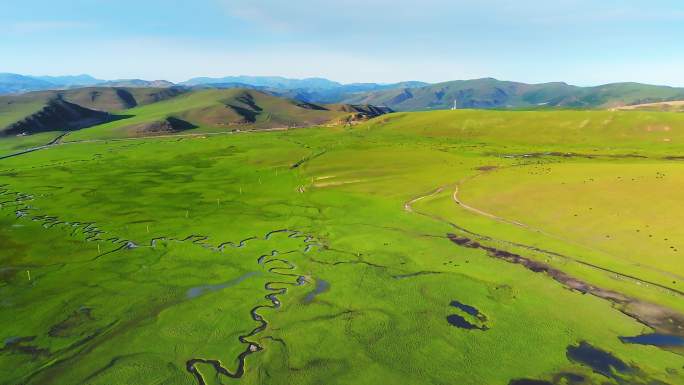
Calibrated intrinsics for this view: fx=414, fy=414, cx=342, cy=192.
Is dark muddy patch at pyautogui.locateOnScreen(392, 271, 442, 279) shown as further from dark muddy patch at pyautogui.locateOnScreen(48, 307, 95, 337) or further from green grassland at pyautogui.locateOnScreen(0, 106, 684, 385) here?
dark muddy patch at pyautogui.locateOnScreen(48, 307, 95, 337)

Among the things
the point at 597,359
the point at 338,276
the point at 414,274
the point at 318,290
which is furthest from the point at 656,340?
the point at 318,290

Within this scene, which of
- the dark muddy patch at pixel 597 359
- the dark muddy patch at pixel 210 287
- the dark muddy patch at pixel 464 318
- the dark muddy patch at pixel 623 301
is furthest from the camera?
the dark muddy patch at pixel 210 287

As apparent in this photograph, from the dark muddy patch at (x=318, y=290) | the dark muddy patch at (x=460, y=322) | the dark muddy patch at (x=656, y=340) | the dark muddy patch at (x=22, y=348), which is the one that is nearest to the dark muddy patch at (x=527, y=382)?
the dark muddy patch at (x=460, y=322)

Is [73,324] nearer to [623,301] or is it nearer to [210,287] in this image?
[210,287]

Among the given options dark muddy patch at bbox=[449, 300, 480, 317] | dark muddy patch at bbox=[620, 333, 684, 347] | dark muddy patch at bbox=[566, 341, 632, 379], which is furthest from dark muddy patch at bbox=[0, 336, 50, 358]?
dark muddy patch at bbox=[620, 333, 684, 347]

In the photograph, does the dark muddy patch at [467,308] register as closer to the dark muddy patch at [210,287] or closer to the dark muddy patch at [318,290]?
the dark muddy patch at [318,290]
